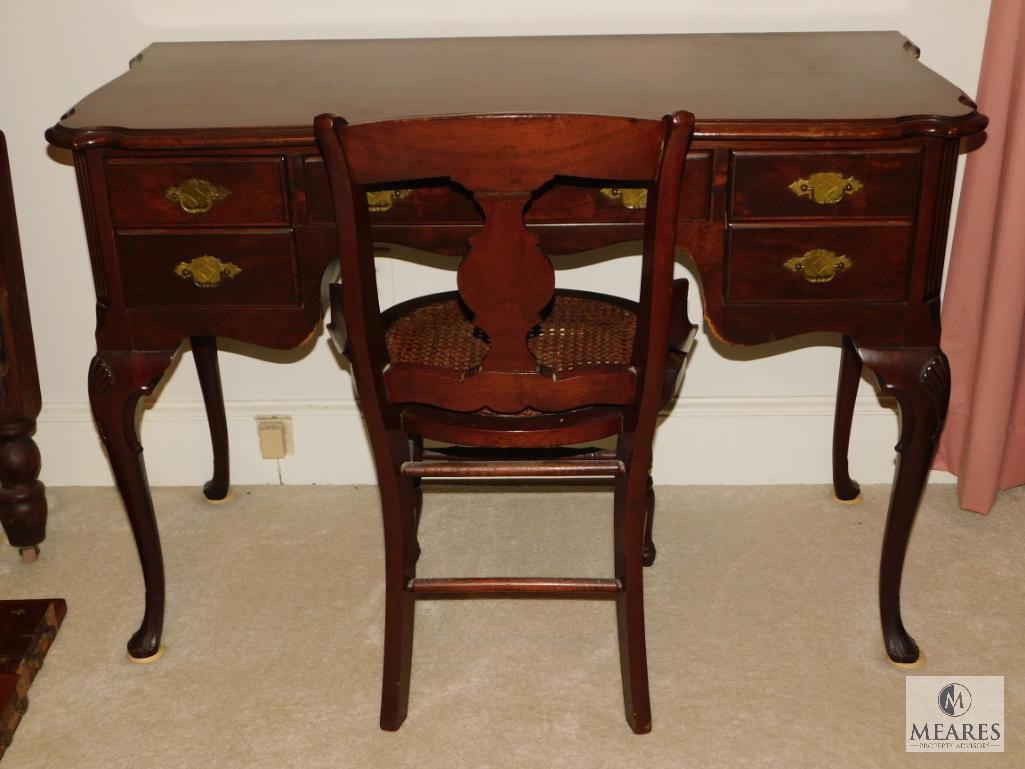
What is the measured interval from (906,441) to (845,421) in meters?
0.54

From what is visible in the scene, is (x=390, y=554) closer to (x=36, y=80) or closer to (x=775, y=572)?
(x=775, y=572)

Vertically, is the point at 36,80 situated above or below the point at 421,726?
above

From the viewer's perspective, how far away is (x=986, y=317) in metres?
2.24

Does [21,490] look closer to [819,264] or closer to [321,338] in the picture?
[321,338]

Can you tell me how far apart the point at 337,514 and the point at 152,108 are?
3.33 ft

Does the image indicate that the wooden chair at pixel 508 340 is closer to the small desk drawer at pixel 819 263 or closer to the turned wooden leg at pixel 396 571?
the turned wooden leg at pixel 396 571

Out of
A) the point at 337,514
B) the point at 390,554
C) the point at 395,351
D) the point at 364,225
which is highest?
the point at 364,225

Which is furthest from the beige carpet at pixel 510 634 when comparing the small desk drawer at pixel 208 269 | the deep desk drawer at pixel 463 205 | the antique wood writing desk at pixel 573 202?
the deep desk drawer at pixel 463 205

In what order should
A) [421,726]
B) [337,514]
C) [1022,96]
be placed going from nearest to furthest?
1. [421,726]
2. [1022,96]
3. [337,514]

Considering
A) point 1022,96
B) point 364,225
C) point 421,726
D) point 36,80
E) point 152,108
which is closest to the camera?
point 364,225

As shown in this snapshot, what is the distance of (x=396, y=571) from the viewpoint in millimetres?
1783

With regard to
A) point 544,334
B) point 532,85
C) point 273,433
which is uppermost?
point 532,85

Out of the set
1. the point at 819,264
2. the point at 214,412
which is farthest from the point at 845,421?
the point at 214,412

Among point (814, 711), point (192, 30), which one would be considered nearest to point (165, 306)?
point (192, 30)
